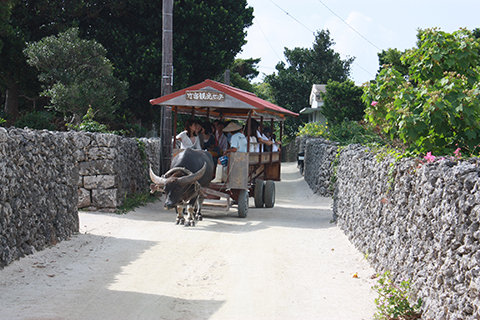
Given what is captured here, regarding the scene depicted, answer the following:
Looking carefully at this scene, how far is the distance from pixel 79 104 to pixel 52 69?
1.60 metres

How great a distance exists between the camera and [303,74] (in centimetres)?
4350

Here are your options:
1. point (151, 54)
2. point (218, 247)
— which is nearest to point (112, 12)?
point (151, 54)

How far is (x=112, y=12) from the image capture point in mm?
20641

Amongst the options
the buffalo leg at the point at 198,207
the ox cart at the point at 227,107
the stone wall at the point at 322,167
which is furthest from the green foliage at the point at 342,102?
the buffalo leg at the point at 198,207

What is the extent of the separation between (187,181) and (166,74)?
16.2ft

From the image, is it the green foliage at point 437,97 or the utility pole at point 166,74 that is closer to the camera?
the green foliage at point 437,97

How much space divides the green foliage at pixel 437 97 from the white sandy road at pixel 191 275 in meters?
2.01

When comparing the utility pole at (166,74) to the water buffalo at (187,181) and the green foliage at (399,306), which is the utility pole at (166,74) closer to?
the water buffalo at (187,181)

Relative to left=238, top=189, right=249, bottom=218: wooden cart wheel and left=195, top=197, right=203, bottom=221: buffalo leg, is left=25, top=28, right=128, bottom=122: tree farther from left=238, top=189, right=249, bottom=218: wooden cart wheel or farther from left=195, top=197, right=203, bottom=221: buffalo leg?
left=238, top=189, right=249, bottom=218: wooden cart wheel

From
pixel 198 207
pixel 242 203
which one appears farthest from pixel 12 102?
pixel 242 203

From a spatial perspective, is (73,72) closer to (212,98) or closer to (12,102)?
(12,102)

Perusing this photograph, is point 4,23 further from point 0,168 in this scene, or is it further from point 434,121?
point 434,121

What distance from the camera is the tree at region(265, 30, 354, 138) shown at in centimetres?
4125

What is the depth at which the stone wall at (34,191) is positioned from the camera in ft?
20.2
